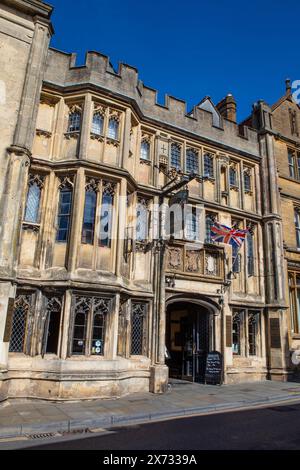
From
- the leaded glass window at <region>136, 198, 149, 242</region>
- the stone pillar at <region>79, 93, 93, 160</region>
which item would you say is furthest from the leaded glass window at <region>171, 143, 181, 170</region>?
the stone pillar at <region>79, 93, 93, 160</region>

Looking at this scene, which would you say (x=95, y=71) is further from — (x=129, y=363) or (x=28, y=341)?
(x=129, y=363)

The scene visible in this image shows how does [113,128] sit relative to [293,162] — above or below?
below

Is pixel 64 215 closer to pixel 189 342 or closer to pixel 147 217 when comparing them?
pixel 147 217

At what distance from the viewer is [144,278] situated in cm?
1343

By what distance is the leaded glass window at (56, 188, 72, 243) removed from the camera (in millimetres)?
11805

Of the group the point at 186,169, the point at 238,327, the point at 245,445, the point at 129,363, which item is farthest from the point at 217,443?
the point at 186,169

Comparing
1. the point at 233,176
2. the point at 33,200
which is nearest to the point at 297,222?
the point at 233,176

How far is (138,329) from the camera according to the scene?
12906 millimetres

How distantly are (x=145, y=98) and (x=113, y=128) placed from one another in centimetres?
278

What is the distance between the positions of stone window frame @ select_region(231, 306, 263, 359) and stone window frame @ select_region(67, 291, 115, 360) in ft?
20.6

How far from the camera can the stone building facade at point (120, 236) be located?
35.3 ft

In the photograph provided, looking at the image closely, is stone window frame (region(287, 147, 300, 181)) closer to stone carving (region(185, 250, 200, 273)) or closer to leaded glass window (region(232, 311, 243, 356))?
stone carving (region(185, 250, 200, 273))

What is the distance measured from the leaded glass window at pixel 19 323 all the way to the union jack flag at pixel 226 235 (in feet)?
25.3

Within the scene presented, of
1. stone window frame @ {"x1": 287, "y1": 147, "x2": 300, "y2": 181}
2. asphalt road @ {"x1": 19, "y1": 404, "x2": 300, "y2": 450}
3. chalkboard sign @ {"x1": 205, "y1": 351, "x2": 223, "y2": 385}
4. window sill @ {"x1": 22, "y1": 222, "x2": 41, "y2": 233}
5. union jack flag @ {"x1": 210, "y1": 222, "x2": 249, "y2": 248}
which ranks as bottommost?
asphalt road @ {"x1": 19, "y1": 404, "x2": 300, "y2": 450}
